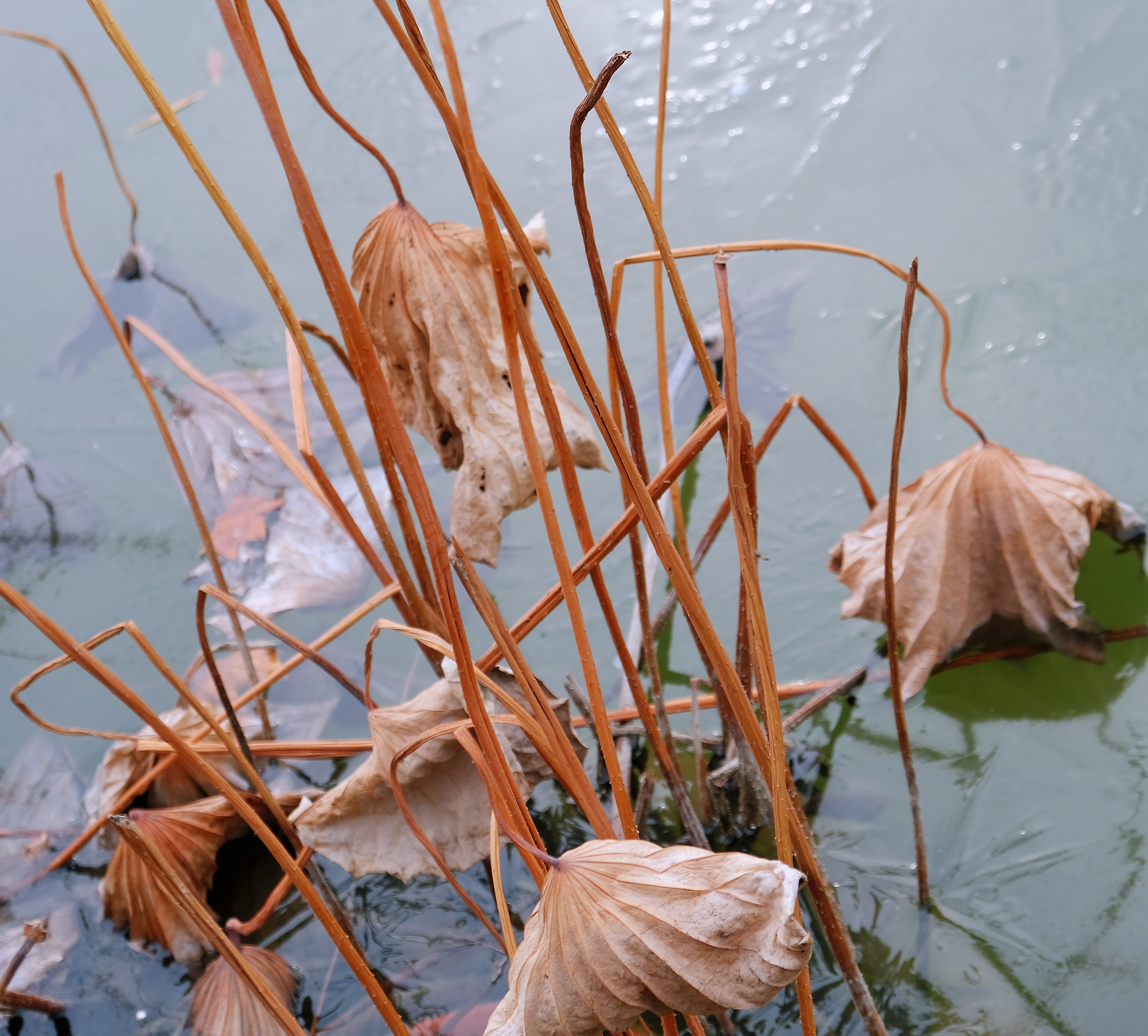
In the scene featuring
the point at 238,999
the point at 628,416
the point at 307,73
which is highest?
the point at 307,73

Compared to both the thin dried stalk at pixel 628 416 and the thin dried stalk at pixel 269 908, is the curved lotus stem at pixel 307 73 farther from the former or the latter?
the thin dried stalk at pixel 269 908

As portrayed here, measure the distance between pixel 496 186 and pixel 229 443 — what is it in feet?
2.92

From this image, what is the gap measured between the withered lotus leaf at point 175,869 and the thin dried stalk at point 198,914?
0.18m

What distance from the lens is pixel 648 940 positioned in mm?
349

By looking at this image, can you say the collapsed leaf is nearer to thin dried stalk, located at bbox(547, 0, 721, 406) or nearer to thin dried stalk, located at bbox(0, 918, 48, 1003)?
thin dried stalk, located at bbox(0, 918, 48, 1003)

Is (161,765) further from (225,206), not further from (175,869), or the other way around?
(225,206)

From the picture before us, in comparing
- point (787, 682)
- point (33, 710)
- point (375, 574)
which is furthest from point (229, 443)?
point (787, 682)

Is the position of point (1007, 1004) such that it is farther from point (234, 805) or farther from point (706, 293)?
point (706, 293)

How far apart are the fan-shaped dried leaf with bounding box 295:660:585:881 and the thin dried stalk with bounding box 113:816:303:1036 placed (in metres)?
0.08

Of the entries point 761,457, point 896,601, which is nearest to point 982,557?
point 896,601

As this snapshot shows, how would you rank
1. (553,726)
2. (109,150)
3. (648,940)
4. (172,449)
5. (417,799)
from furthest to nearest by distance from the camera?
(109,150) → (172,449) → (417,799) → (553,726) → (648,940)

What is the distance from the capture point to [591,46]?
138 cm

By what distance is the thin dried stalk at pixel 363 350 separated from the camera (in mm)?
319

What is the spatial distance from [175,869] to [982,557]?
2.27 feet
